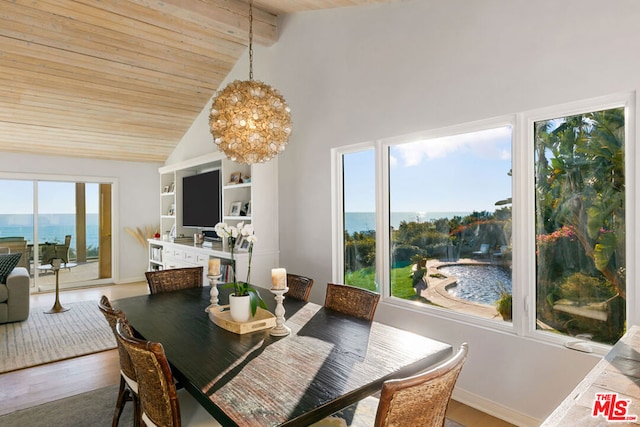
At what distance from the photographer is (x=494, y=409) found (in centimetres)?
244

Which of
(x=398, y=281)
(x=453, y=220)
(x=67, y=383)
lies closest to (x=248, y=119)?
(x=453, y=220)

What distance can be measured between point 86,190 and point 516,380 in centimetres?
723

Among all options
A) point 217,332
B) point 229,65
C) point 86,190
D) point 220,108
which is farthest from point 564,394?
point 86,190

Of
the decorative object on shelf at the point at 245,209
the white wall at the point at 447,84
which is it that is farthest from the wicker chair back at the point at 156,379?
the decorative object on shelf at the point at 245,209

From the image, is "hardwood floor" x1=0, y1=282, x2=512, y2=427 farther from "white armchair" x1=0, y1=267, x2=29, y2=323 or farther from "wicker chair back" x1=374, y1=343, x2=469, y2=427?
"white armchair" x1=0, y1=267, x2=29, y2=323

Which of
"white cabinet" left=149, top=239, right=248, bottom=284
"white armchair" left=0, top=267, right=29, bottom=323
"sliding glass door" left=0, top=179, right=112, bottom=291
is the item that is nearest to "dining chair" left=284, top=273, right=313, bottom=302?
"white cabinet" left=149, top=239, right=248, bottom=284

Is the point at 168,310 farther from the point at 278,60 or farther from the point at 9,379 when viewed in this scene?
the point at 278,60

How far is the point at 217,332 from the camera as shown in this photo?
1937 millimetres

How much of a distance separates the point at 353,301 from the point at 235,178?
2720mm

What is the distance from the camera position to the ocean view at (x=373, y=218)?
2.90 m

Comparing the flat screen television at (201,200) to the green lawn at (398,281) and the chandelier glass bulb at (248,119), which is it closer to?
the green lawn at (398,281)

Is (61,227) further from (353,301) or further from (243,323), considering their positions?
(353,301)

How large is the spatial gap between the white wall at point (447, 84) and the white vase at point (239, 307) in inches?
61.3

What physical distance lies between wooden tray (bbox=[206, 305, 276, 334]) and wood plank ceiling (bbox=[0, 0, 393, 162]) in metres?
2.67
